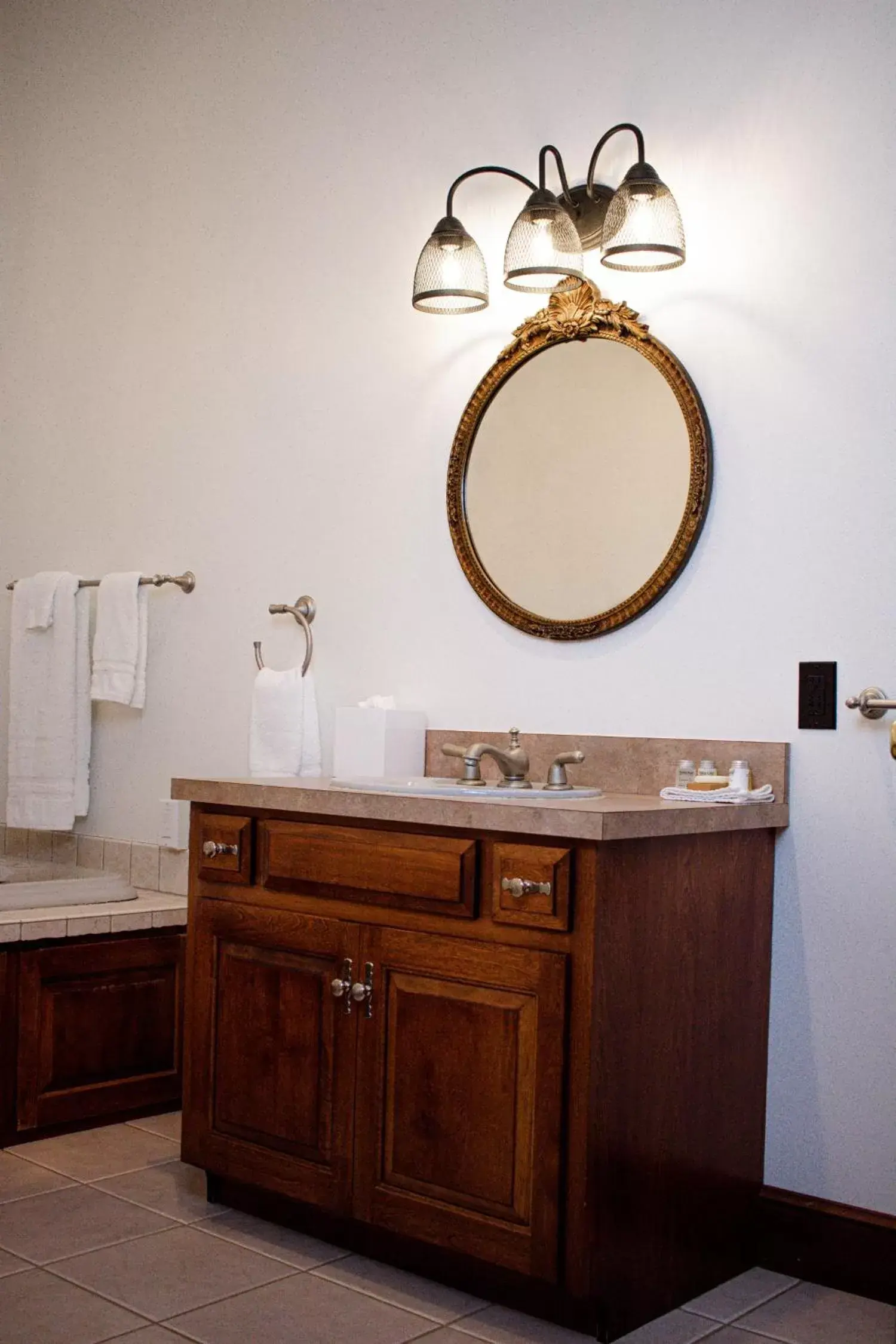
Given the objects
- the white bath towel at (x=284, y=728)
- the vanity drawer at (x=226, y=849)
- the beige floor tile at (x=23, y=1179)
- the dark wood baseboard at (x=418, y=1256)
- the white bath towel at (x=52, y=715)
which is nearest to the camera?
the dark wood baseboard at (x=418, y=1256)

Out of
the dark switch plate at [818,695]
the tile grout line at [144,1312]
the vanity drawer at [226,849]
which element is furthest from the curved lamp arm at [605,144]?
the tile grout line at [144,1312]

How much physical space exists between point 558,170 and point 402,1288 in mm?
2017

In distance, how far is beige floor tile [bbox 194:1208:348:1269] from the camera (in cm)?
229

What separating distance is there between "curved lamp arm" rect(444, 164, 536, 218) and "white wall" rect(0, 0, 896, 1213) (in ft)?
0.17

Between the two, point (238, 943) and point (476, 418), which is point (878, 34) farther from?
point (238, 943)

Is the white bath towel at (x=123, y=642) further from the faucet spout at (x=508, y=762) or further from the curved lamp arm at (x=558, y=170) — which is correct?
the curved lamp arm at (x=558, y=170)

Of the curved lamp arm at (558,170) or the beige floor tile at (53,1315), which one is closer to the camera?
the beige floor tile at (53,1315)

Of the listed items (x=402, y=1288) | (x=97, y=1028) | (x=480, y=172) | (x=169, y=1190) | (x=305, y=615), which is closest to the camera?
(x=402, y=1288)

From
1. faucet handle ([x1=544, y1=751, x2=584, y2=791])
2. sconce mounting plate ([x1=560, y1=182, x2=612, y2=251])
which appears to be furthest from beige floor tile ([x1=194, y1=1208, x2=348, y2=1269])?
sconce mounting plate ([x1=560, y1=182, x2=612, y2=251])

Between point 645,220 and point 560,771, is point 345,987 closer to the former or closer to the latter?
point 560,771

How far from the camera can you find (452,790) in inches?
90.7

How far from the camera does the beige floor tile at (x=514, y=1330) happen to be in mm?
1989

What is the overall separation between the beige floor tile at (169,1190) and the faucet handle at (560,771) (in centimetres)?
→ 101

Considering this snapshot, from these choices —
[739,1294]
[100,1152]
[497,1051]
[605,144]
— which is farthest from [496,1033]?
[605,144]
